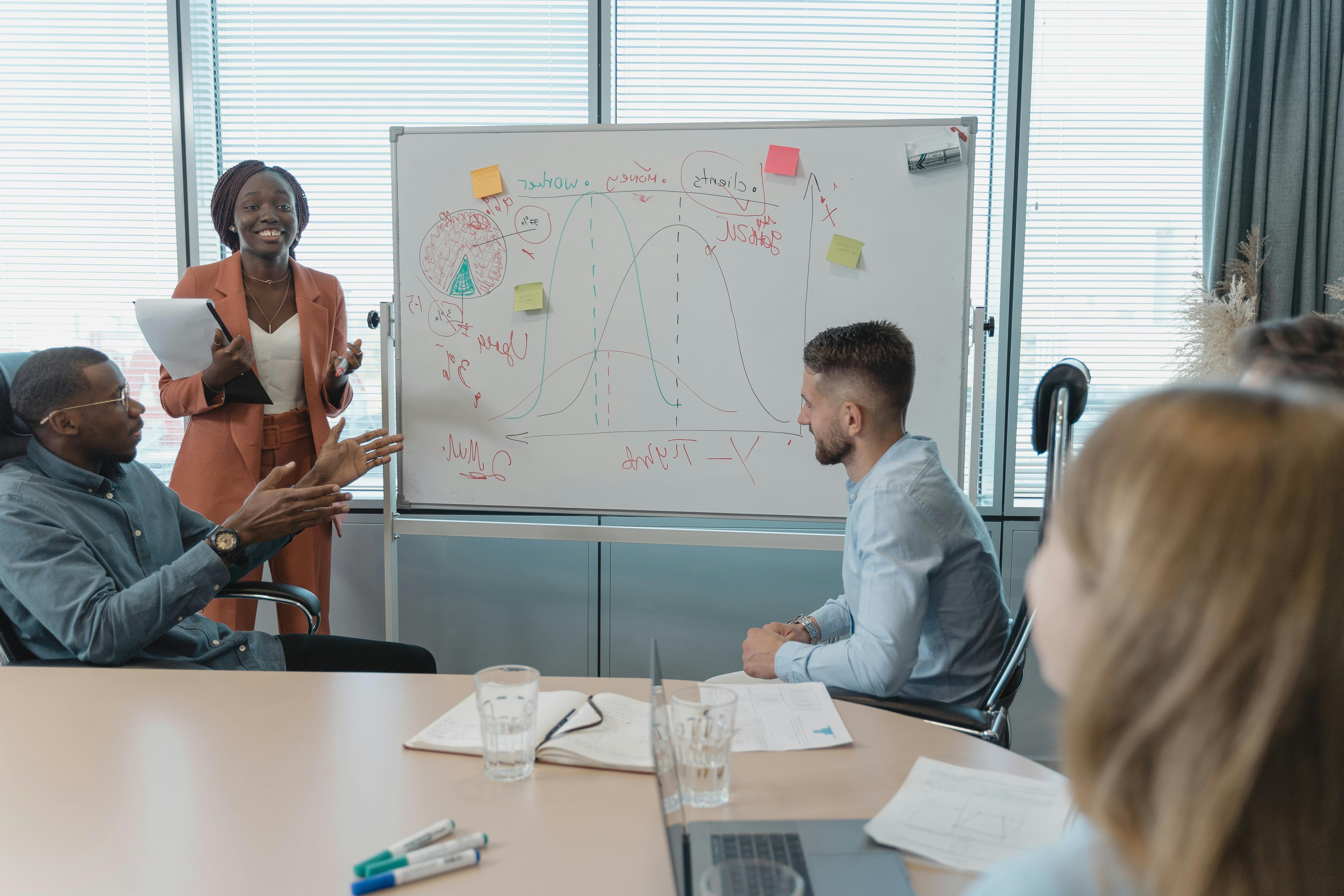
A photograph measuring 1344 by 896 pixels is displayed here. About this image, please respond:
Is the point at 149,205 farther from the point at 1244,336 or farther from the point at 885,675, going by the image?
the point at 1244,336

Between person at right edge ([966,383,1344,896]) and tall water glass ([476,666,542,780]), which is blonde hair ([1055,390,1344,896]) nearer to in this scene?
person at right edge ([966,383,1344,896])

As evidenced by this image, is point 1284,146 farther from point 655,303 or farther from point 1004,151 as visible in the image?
point 655,303

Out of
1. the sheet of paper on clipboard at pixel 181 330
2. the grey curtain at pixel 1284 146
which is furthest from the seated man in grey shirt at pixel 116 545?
the grey curtain at pixel 1284 146

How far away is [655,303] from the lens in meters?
2.31

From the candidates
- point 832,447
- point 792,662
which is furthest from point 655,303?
point 792,662

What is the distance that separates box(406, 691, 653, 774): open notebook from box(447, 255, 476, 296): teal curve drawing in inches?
56.5

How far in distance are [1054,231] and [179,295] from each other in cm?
269

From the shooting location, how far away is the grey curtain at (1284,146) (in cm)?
253

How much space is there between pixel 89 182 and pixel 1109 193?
11.6ft

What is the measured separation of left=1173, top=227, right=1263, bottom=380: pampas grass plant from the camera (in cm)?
246

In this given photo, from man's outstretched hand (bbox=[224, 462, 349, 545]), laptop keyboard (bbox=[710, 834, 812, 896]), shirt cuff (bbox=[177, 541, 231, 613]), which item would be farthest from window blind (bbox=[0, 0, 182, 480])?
laptop keyboard (bbox=[710, 834, 812, 896])

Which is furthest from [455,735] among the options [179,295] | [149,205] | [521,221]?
[149,205]

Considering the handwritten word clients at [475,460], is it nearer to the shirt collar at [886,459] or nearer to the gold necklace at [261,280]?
→ the gold necklace at [261,280]

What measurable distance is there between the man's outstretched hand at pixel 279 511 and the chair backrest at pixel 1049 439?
1296 mm
